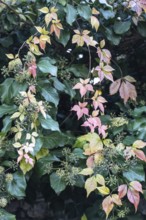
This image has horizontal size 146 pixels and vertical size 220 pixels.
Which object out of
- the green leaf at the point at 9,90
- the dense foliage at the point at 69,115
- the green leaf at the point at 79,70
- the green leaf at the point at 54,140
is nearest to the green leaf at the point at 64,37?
the dense foliage at the point at 69,115

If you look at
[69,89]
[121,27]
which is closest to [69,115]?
A: [69,89]

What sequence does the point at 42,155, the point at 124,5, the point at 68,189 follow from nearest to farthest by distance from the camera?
the point at 42,155 → the point at 124,5 → the point at 68,189

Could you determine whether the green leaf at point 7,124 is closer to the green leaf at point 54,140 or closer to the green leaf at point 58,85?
the green leaf at point 54,140

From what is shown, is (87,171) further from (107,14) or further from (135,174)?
(107,14)

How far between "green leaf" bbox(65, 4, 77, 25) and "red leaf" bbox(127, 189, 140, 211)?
688mm

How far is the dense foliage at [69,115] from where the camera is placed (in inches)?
53.2

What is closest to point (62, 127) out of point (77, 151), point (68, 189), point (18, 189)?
point (68, 189)

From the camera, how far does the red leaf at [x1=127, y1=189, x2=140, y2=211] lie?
4.22ft

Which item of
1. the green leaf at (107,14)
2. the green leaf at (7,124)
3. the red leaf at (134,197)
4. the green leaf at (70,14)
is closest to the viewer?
the red leaf at (134,197)

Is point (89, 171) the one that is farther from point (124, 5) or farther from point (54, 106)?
point (124, 5)

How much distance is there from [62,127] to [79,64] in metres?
0.32

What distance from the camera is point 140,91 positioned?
2094 millimetres

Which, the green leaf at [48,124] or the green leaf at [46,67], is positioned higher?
the green leaf at [46,67]

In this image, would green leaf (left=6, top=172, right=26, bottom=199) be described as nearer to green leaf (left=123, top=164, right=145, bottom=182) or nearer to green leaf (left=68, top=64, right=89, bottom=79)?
green leaf (left=123, top=164, right=145, bottom=182)
